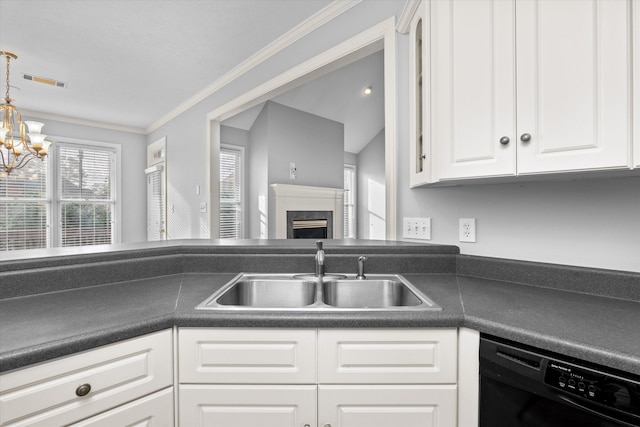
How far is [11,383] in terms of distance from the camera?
730 mm

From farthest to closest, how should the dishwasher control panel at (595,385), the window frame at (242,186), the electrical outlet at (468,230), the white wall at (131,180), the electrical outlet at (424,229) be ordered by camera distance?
the white wall at (131,180), the window frame at (242,186), the electrical outlet at (424,229), the electrical outlet at (468,230), the dishwasher control panel at (595,385)

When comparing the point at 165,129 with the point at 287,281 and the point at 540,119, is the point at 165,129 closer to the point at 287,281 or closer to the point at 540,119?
the point at 287,281

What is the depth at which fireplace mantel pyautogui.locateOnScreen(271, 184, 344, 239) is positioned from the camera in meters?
4.02

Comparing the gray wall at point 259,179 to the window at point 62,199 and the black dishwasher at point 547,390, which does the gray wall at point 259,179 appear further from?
the black dishwasher at point 547,390

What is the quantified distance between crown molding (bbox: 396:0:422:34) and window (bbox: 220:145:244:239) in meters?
3.26

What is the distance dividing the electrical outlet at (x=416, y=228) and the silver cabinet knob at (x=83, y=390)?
1.51m

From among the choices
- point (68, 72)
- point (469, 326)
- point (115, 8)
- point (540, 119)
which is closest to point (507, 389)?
point (469, 326)

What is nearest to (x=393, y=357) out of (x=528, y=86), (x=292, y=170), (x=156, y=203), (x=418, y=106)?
(x=528, y=86)

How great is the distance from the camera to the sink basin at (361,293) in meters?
1.45

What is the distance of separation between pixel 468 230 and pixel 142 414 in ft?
4.89

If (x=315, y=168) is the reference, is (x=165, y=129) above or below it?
above

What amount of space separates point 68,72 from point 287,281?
360cm

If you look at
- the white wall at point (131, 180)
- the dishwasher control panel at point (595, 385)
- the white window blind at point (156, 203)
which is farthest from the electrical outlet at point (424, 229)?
the white wall at point (131, 180)

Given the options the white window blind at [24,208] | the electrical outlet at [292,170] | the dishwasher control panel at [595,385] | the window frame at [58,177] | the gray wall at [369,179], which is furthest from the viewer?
the gray wall at [369,179]
